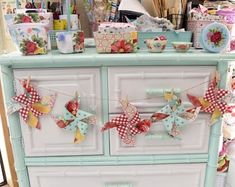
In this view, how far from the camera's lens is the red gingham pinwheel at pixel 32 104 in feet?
2.72

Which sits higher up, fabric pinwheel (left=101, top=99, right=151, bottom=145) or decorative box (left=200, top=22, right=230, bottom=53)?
decorative box (left=200, top=22, right=230, bottom=53)

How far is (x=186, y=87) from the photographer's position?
2.78 feet

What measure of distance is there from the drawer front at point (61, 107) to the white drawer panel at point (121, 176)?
0.25ft

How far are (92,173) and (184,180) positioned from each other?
0.35m

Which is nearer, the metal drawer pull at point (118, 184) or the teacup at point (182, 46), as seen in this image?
the teacup at point (182, 46)

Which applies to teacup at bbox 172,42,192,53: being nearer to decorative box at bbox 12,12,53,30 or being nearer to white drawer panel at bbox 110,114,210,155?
white drawer panel at bbox 110,114,210,155

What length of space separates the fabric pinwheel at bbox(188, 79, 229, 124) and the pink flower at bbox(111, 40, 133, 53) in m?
0.26

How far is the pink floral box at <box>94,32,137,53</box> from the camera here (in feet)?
2.69

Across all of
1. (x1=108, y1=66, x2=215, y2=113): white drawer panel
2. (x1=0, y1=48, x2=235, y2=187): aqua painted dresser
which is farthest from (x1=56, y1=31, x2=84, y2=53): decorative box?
(x1=108, y1=66, x2=215, y2=113): white drawer panel

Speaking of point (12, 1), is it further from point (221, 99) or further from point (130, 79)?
point (221, 99)

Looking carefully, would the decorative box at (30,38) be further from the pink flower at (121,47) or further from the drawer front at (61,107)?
the pink flower at (121,47)

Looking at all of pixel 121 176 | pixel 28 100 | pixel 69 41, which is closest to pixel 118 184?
pixel 121 176

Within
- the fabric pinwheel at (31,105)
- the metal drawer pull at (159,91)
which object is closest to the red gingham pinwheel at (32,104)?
the fabric pinwheel at (31,105)

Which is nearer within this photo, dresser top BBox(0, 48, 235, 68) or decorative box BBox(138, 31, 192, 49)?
dresser top BBox(0, 48, 235, 68)
